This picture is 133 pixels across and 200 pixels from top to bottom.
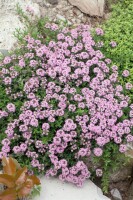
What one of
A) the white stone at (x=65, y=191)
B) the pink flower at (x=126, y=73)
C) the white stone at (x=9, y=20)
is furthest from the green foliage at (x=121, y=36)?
the white stone at (x=65, y=191)

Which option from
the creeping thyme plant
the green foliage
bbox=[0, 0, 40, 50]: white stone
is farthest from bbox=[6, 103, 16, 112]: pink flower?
the green foliage

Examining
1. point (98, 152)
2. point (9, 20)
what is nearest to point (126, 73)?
point (98, 152)

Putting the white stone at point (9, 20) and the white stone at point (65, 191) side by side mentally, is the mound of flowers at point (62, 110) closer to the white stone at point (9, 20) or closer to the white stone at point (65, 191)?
the white stone at point (65, 191)

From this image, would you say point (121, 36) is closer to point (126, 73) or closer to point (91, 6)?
point (126, 73)

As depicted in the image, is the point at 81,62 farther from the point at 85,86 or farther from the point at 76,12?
the point at 76,12

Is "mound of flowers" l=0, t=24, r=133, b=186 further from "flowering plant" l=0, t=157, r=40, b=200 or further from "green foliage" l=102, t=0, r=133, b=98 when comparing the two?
"flowering plant" l=0, t=157, r=40, b=200
